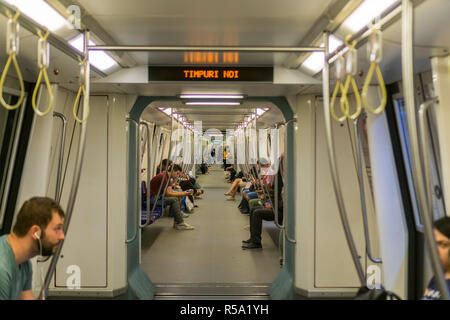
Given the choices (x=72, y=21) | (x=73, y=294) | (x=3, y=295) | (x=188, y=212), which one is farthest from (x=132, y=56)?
(x=188, y=212)

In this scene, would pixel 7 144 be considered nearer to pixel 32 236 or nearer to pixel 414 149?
pixel 32 236

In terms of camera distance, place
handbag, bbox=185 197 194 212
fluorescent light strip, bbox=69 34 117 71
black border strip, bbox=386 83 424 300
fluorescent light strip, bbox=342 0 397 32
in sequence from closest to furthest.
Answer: fluorescent light strip, bbox=342 0 397 32 < fluorescent light strip, bbox=69 34 117 71 < black border strip, bbox=386 83 424 300 < handbag, bbox=185 197 194 212

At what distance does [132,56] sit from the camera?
3.05 m

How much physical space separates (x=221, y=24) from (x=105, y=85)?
1565 mm

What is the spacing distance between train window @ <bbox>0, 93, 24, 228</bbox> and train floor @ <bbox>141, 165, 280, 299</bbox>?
1.97m

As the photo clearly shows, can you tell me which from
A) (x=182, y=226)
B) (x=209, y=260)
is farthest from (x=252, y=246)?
(x=182, y=226)

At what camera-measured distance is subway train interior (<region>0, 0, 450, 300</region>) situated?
1.84 meters

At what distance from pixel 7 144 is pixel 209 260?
330 cm

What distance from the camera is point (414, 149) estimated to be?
1.27 m

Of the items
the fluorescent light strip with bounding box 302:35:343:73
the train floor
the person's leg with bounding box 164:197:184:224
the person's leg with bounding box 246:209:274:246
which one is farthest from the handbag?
the fluorescent light strip with bounding box 302:35:343:73

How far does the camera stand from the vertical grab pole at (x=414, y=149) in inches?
47.8

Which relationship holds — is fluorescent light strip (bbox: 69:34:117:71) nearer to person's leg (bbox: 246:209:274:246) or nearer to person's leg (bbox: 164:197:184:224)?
person's leg (bbox: 246:209:274:246)
